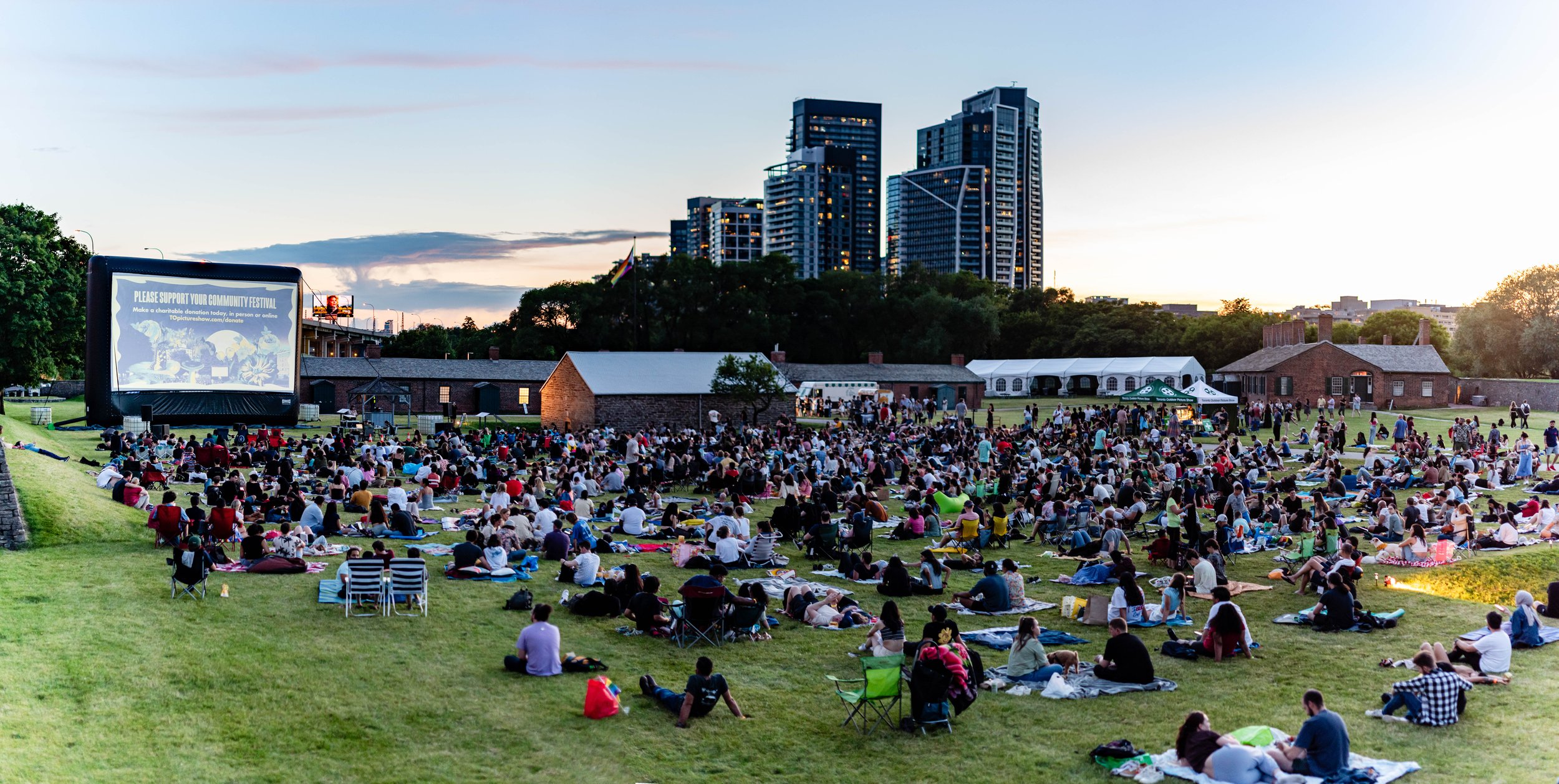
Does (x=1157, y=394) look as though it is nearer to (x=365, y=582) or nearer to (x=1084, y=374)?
(x=1084, y=374)

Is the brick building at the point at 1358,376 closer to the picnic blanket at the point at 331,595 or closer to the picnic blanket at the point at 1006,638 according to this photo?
the picnic blanket at the point at 1006,638

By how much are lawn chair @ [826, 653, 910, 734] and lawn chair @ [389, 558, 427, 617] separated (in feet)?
20.7

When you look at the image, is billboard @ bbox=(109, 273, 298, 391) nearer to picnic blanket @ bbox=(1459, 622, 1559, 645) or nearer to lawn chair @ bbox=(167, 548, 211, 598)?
lawn chair @ bbox=(167, 548, 211, 598)

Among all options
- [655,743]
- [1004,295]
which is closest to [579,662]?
[655,743]

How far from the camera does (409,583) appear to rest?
14.2m

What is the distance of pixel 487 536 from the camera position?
18125mm

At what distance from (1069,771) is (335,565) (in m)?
12.6

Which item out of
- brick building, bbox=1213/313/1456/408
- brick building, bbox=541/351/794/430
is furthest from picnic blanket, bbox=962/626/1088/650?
brick building, bbox=1213/313/1456/408

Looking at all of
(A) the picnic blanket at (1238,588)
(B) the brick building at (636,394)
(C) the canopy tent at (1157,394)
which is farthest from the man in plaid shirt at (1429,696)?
(B) the brick building at (636,394)

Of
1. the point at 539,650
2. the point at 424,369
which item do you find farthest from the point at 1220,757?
the point at 424,369

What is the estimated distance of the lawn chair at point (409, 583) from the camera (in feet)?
46.4

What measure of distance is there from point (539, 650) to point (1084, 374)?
2648 inches

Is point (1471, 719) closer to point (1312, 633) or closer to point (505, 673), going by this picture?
point (1312, 633)

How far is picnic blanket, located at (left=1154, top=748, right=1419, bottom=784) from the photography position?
28.9ft
